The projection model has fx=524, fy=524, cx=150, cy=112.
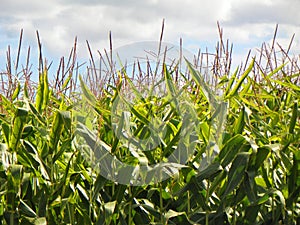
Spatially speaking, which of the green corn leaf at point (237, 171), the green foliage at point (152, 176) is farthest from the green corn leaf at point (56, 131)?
the green corn leaf at point (237, 171)

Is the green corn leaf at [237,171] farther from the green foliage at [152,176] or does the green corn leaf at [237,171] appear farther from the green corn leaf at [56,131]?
the green corn leaf at [56,131]

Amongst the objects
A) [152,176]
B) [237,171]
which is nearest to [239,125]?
[237,171]

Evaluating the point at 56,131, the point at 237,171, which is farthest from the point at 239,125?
the point at 56,131

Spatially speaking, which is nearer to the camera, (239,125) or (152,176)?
(152,176)

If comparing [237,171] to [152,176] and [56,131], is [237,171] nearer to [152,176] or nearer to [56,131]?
[152,176]

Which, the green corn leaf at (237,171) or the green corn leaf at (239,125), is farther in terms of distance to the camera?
the green corn leaf at (239,125)

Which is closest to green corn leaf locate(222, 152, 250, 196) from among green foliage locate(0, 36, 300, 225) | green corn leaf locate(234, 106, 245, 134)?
green foliage locate(0, 36, 300, 225)

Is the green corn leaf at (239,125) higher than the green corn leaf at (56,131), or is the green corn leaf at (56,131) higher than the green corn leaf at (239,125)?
the green corn leaf at (239,125)

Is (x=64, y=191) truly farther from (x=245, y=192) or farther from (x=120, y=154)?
(x=245, y=192)

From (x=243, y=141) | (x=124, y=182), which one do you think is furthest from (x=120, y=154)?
(x=243, y=141)

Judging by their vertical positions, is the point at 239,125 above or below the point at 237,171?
above

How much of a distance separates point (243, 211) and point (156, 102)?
0.67 m

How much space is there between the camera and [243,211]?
1.81 meters

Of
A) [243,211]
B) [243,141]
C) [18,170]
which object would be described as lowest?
[243,211]
